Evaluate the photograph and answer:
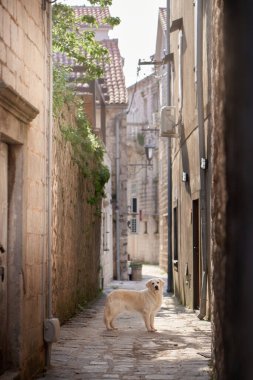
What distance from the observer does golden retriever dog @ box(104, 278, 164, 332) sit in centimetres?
1032

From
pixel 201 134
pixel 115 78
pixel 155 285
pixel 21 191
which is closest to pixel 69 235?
pixel 155 285

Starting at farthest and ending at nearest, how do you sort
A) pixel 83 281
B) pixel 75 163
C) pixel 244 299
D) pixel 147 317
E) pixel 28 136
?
pixel 83 281 → pixel 75 163 → pixel 147 317 → pixel 28 136 → pixel 244 299

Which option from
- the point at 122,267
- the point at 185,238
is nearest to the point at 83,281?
the point at 185,238

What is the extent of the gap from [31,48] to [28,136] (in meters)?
Result: 0.79

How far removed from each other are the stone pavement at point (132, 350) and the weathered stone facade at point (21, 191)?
63cm

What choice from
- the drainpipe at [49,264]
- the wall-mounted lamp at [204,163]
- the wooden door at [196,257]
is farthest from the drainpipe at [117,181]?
the drainpipe at [49,264]

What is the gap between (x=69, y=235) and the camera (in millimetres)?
11875

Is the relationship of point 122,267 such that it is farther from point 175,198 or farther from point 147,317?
point 147,317

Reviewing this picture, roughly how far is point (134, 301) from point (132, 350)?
2.29 metres

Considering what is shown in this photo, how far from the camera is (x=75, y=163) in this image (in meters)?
12.6

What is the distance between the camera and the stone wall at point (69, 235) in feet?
33.8

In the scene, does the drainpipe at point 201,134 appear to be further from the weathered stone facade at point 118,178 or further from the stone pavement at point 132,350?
the weathered stone facade at point 118,178

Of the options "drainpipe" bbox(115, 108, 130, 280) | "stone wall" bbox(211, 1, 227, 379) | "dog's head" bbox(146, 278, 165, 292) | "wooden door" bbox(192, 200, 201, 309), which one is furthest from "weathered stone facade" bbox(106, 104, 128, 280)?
"stone wall" bbox(211, 1, 227, 379)

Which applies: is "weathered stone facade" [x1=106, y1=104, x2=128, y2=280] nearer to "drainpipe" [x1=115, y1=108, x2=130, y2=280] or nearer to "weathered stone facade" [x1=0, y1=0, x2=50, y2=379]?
"drainpipe" [x1=115, y1=108, x2=130, y2=280]
